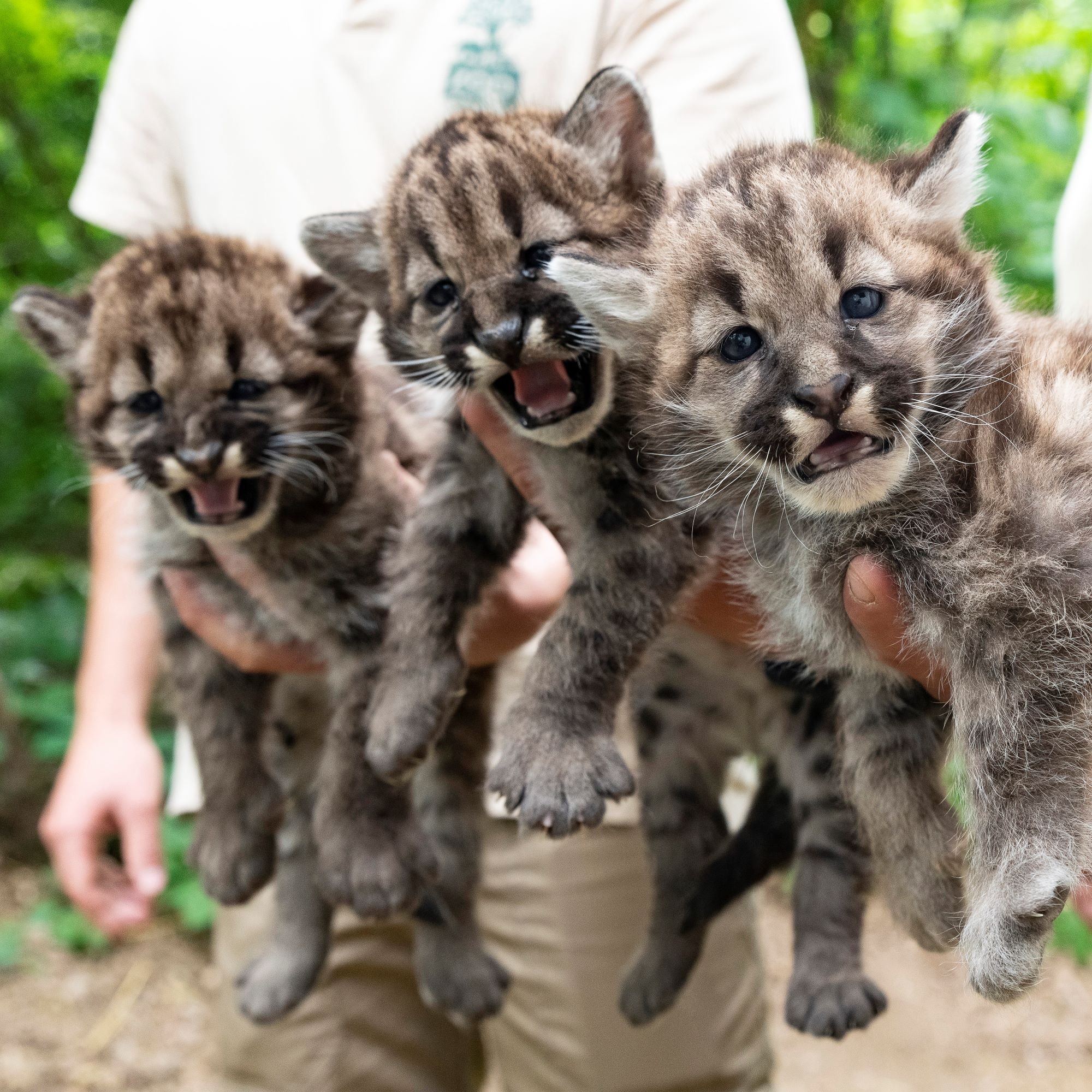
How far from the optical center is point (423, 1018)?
3.70 meters

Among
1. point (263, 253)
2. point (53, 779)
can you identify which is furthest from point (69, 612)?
point (263, 253)

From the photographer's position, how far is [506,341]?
199 cm

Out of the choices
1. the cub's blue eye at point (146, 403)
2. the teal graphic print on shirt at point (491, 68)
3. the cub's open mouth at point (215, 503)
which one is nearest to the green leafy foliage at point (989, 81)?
the teal graphic print on shirt at point (491, 68)

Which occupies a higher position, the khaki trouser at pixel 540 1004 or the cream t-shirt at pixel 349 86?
the cream t-shirt at pixel 349 86

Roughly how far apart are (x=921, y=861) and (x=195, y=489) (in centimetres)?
163

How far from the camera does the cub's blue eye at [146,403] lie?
252 cm

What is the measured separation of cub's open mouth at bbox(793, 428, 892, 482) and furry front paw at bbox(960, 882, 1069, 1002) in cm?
69

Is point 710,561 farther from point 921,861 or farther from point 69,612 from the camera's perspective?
point 69,612

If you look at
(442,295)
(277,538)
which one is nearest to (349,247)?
(442,295)

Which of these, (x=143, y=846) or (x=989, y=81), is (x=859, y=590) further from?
(x=989, y=81)

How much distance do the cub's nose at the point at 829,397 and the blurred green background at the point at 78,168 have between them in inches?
136

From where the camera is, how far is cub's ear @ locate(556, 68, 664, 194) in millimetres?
2174

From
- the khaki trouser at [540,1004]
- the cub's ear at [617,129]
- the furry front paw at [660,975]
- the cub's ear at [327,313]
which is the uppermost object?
the cub's ear at [617,129]

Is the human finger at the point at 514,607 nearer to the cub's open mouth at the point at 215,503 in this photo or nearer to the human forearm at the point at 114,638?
the cub's open mouth at the point at 215,503
